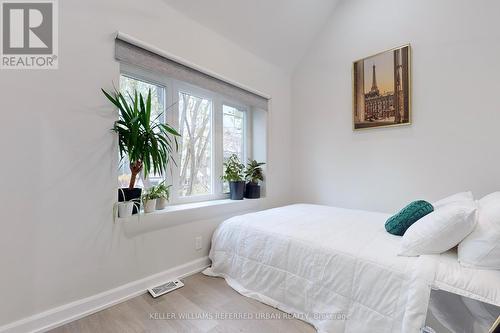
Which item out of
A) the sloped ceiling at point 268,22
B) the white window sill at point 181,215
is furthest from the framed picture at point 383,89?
the white window sill at point 181,215

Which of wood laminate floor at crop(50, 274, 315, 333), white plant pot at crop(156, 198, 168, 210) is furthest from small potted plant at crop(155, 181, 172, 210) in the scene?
wood laminate floor at crop(50, 274, 315, 333)

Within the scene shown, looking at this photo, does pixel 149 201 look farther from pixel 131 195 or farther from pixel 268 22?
pixel 268 22

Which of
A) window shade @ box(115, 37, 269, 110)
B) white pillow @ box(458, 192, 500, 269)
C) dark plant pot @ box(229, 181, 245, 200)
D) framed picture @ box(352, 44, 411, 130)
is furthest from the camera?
dark plant pot @ box(229, 181, 245, 200)

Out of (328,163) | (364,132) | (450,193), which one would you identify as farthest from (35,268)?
(450,193)

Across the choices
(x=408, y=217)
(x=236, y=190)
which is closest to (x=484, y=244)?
(x=408, y=217)

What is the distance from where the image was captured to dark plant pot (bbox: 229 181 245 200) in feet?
8.88

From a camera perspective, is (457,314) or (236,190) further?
(236,190)

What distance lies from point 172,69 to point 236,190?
1.43 meters

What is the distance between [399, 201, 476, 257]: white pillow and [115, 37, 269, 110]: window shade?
81.3 inches

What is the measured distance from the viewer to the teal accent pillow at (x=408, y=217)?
161cm

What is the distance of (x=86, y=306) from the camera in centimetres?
154

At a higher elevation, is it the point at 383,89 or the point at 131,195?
the point at 383,89

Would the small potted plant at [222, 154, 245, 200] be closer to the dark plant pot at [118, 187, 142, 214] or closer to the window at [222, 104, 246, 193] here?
the window at [222, 104, 246, 193]

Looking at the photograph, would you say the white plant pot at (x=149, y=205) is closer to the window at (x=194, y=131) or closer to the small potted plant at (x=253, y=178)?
the window at (x=194, y=131)
